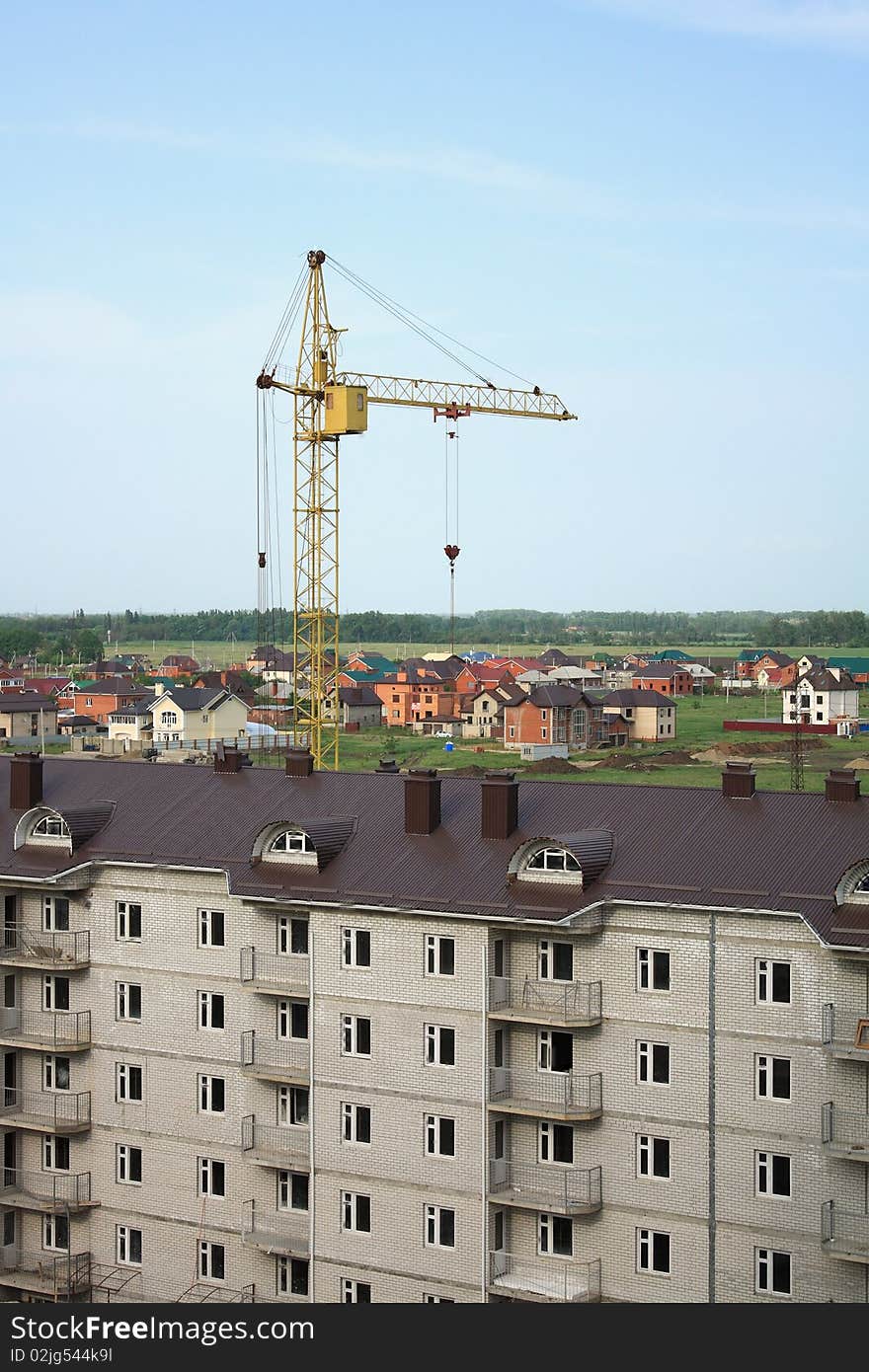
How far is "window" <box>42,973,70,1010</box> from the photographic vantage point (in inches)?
1216

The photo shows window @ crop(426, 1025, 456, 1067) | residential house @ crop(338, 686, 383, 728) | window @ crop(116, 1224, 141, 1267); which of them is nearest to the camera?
window @ crop(426, 1025, 456, 1067)

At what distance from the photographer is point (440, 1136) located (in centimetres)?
2653

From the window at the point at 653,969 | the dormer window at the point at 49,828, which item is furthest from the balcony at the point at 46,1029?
the window at the point at 653,969

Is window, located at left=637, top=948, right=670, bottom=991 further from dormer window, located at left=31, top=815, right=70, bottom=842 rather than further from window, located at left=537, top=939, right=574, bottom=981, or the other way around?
dormer window, located at left=31, top=815, right=70, bottom=842

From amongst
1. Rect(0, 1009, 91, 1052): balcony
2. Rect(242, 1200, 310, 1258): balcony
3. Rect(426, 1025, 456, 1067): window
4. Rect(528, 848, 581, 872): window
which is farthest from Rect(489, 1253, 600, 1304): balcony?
Rect(0, 1009, 91, 1052): balcony

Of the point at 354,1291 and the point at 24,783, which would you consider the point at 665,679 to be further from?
the point at 354,1291

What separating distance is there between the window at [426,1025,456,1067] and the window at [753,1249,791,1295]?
216 inches

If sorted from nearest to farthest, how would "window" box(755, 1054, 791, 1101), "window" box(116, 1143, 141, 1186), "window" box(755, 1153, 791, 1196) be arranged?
"window" box(755, 1153, 791, 1196) < "window" box(755, 1054, 791, 1101) < "window" box(116, 1143, 141, 1186)

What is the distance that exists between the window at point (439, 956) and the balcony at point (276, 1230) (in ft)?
16.2

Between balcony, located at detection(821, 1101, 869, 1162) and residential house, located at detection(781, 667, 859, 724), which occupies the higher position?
residential house, located at detection(781, 667, 859, 724)

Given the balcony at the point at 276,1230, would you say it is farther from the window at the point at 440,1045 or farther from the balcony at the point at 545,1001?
the balcony at the point at 545,1001

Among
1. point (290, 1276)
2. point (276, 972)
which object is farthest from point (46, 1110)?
point (290, 1276)

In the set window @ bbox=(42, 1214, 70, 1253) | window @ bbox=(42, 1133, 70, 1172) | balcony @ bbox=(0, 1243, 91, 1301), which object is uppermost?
window @ bbox=(42, 1133, 70, 1172)

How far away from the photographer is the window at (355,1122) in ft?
89.6
